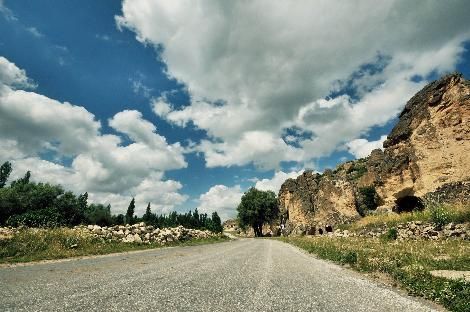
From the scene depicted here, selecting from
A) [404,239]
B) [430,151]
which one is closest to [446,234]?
[404,239]

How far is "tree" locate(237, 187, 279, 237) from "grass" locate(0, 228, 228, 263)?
81364 mm

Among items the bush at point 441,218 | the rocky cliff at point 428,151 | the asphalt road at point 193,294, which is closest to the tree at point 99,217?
the rocky cliff at point 428,151

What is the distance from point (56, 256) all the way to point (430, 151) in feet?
125

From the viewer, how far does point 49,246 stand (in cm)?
1753

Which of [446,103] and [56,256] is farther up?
[446,103]

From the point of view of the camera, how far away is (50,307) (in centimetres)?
514

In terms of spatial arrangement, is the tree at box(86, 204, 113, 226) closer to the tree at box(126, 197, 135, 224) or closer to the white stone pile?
the tree at box(126, 197, 135, 224)

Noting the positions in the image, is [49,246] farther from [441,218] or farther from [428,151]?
[428,151]

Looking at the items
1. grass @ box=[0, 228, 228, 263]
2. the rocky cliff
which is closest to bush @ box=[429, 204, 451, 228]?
the rocky cliff

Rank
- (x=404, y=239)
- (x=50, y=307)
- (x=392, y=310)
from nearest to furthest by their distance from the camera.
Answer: (x=50, y=307) < (x=392, y=310) < (x=404, y=239)

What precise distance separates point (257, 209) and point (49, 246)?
87197 mm

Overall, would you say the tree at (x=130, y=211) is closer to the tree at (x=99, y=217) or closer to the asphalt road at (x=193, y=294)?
the tree at (x=99, y=217)

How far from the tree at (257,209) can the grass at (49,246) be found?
81364mm

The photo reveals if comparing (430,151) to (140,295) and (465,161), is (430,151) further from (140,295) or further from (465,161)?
(140,295)
